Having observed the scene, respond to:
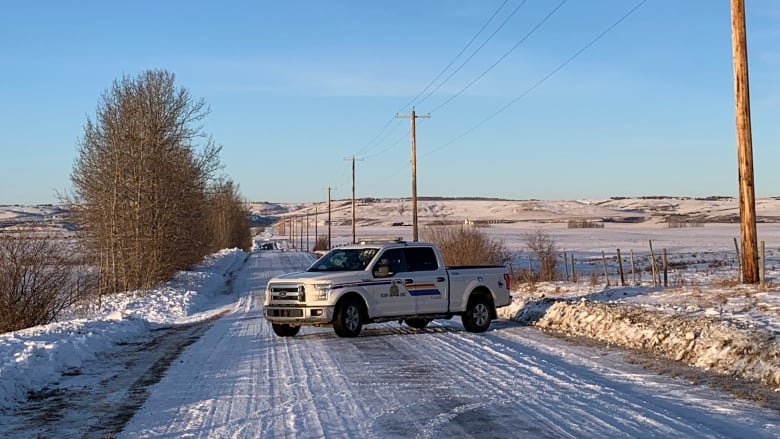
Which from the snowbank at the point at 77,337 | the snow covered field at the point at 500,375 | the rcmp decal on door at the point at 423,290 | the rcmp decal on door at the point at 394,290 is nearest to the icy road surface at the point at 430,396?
the snow covered field at the point at 500,375

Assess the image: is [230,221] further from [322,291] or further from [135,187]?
[322,291]

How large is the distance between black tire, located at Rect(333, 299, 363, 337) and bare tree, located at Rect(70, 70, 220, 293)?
75.9 feet

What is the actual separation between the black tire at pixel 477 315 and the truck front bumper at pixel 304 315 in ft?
11.0

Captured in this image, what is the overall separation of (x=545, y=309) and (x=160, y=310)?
45.7ft

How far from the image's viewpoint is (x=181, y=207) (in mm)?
42094

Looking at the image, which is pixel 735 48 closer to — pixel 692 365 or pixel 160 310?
pixel 692 365

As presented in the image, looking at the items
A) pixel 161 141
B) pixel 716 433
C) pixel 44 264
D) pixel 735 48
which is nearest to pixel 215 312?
pixel 44 264

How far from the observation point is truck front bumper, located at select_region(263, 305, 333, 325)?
17078 mm

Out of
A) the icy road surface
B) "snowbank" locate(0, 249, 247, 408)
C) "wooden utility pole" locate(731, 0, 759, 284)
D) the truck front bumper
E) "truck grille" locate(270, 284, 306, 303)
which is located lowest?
the icy road surface

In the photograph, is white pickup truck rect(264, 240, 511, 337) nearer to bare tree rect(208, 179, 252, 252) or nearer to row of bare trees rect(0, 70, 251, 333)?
row of bare trees rect(0, 70, 251, 333)

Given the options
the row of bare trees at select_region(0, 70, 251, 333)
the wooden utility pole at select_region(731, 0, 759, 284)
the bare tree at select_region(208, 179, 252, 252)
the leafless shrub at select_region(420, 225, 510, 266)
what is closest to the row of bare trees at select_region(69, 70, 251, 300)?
the row of bare trees at select_region(0, 70, 251, 333)

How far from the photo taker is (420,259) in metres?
18.8

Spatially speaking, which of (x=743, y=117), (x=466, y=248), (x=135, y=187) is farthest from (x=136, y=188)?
(x=743, y=117)

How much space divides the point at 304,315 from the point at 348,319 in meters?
0.95
